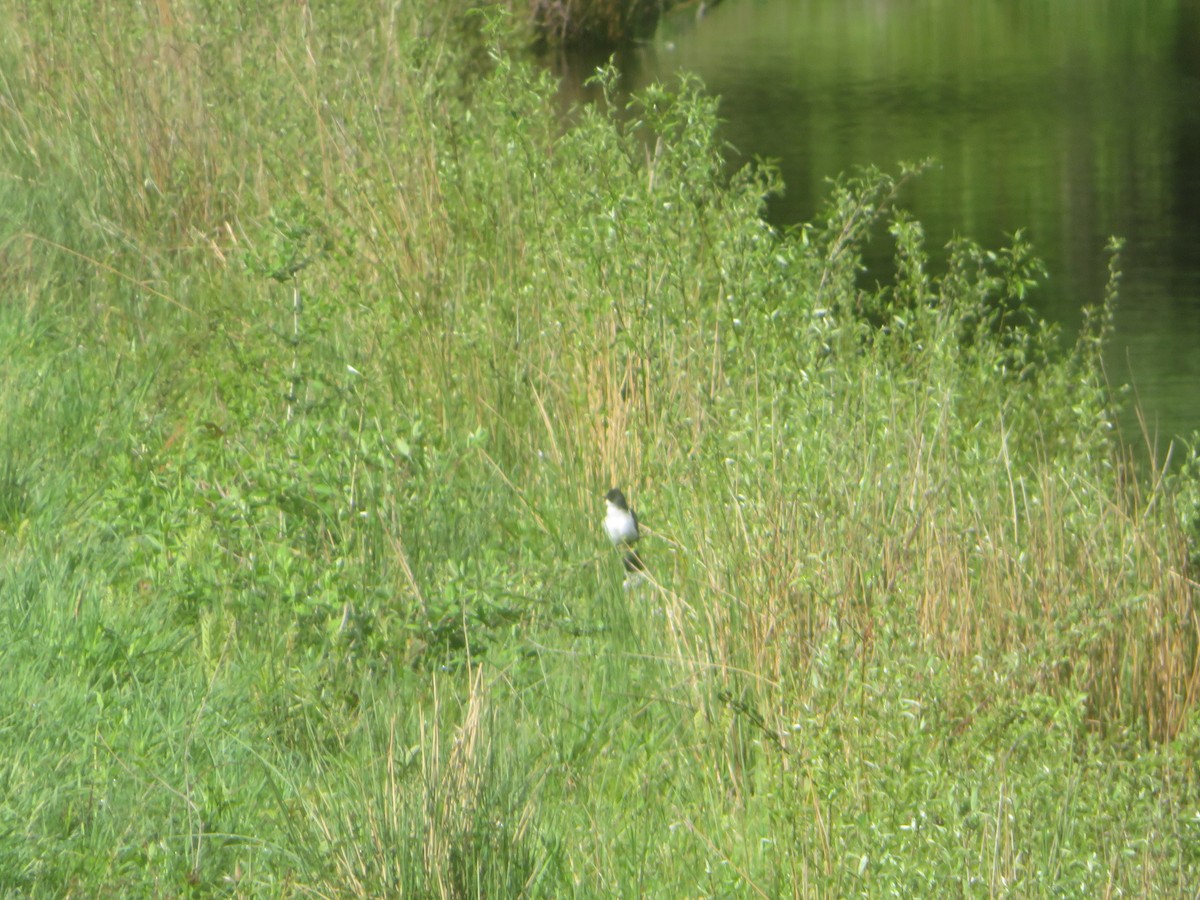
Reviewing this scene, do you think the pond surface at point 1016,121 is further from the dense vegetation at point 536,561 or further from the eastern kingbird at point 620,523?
the eastern kingbird at point 620,523

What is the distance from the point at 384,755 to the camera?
2.89m

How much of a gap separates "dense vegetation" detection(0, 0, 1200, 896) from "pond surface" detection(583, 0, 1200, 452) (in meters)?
2.28

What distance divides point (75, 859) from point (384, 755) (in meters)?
0.51

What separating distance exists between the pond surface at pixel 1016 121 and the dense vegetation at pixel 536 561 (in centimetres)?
228

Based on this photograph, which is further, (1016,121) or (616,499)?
(1016,121)

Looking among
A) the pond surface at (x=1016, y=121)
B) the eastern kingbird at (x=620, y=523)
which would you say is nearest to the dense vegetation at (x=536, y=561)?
the eastern kingbird at (x=620, y=523)

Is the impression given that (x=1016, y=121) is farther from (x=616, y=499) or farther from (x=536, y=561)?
(x=536, y=561)

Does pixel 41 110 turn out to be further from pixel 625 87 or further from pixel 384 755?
pixel 625 87

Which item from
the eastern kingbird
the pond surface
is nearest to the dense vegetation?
the eastern kingbird

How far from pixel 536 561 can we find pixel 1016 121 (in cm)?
919

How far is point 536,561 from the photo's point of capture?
3.96 metres

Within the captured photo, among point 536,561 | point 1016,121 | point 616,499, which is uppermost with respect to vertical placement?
point 616,499

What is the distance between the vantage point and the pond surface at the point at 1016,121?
897cm

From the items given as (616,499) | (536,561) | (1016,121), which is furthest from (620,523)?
(1016,121)
